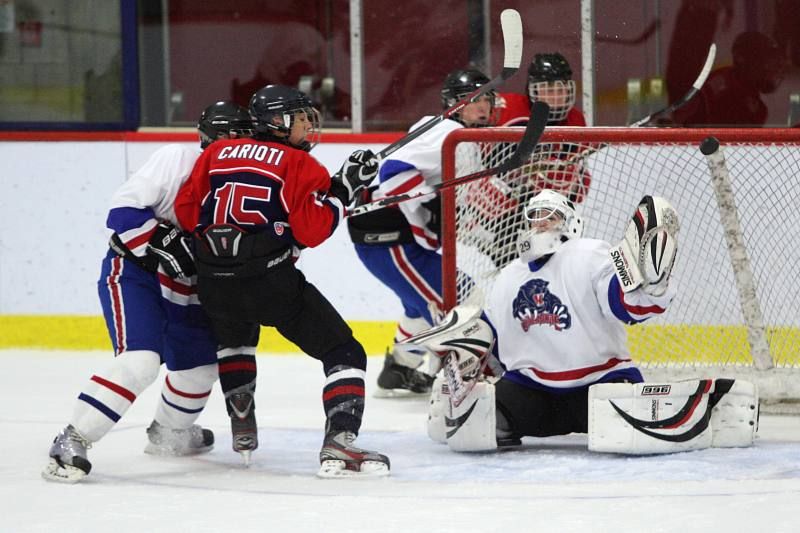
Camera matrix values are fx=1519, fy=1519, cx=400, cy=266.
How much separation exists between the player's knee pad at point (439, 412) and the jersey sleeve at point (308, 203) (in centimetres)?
65

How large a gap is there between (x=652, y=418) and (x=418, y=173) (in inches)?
49.4

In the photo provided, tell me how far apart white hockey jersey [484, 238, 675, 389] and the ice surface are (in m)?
0.23

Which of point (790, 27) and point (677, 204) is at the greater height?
point (790, 27)

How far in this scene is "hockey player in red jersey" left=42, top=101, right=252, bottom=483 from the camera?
373 centimetres

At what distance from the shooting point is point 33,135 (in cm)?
621

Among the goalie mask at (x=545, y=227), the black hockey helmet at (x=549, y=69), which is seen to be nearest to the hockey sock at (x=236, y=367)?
the goalie mask at (x=545, y=227)

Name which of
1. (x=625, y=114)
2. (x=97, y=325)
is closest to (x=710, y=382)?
(x=625, y=114)

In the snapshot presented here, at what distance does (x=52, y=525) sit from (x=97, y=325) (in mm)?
3014

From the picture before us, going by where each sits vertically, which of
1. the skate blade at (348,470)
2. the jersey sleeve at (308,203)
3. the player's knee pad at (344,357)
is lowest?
the skate blade at (348,470)

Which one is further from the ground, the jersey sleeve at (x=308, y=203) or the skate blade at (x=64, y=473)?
the jersey sleeve at (x=308, y=203)

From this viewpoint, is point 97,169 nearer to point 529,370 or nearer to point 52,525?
point 529,370

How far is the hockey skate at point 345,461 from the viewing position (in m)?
3.71

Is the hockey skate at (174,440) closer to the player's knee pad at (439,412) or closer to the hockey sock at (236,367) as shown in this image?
the hockey sock at (236,367)

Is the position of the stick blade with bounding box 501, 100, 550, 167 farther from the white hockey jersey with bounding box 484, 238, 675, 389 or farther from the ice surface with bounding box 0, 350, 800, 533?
the ice surface with bounding box 0, 350, 800, 533
